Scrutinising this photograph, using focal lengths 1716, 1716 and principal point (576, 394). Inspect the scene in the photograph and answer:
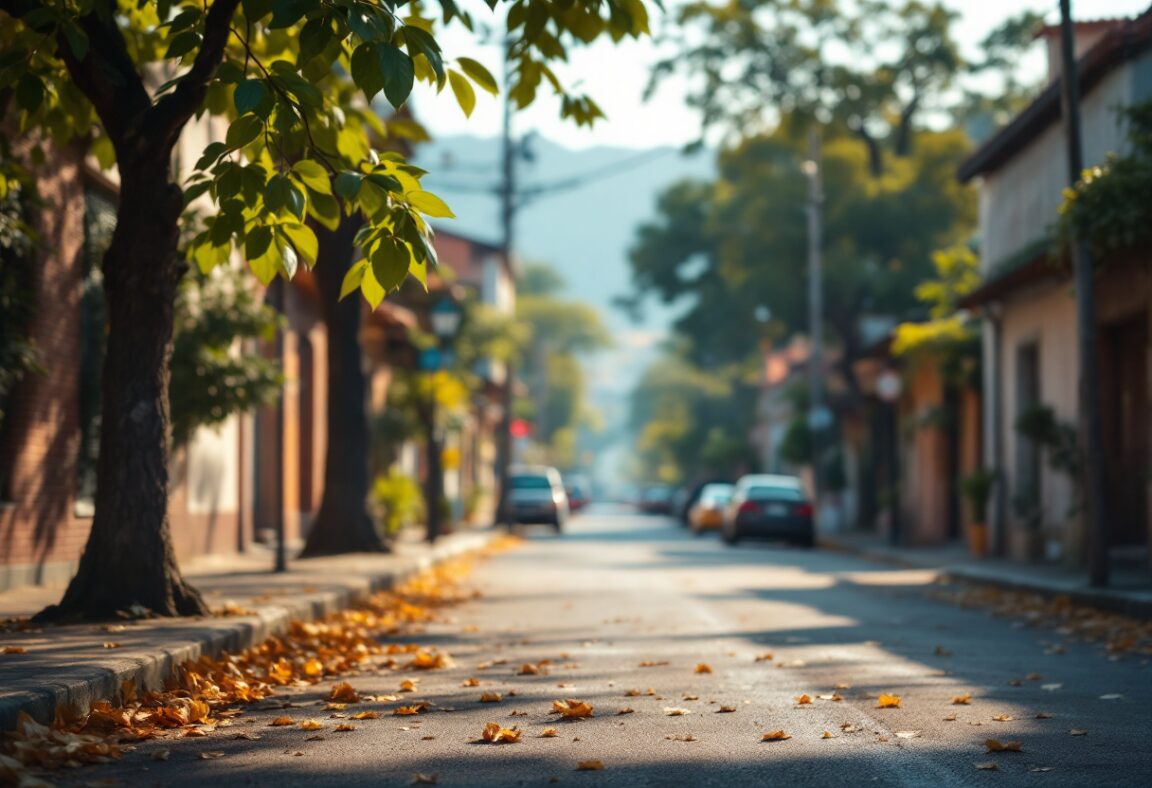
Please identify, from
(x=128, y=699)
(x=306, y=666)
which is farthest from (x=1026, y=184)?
(x=128, y=699)

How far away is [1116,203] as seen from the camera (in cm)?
1616

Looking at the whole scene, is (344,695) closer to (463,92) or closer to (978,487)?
(463,92)

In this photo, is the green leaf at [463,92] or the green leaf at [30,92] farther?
the green leaf at [30,92]

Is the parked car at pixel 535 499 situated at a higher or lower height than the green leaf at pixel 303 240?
lower

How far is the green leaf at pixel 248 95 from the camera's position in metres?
7.49

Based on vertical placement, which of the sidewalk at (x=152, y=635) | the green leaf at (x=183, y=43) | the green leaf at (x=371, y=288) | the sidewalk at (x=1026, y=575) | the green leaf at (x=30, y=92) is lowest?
the sidewalk at (x=1026, y=575)

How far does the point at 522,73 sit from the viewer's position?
11078 mm

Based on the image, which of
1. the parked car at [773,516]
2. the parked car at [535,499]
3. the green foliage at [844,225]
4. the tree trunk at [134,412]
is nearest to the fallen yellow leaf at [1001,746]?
the tree trunk at [134,412]

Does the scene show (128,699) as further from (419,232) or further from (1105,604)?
(1105,604)

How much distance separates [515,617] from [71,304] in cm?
513

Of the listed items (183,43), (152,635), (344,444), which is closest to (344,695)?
(152,635)

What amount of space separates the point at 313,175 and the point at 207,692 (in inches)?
105

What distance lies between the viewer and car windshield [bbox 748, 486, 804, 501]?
3469 cm

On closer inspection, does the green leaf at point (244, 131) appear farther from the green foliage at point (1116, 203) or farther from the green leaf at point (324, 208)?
the green foliage at point (1116, 203)
